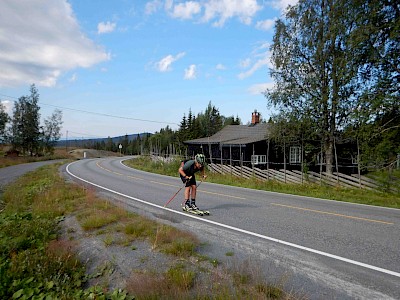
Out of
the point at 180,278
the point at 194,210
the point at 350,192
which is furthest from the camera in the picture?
the point at 350,192

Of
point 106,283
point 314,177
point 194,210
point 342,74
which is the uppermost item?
point 342,74

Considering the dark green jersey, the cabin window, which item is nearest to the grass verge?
the dark green jersey

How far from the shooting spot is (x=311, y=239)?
616 cm

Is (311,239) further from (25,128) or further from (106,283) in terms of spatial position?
(25,128)

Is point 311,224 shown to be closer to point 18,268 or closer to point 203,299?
point 203,299

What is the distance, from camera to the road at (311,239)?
416 centimetres

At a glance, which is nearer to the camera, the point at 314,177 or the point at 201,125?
the point at 314,177

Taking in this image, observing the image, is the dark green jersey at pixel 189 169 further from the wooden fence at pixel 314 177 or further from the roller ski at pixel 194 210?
the wooden fence at pixel 314 177

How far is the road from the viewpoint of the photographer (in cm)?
416

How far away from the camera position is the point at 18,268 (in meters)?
4.75

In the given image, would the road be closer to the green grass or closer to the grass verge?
the grass verge

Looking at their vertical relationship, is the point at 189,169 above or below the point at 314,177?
above

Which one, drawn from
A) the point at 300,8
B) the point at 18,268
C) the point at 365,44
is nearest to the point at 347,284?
the point at 18,268

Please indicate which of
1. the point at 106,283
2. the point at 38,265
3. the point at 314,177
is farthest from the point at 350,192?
the point at 38,265
